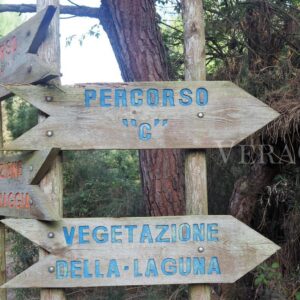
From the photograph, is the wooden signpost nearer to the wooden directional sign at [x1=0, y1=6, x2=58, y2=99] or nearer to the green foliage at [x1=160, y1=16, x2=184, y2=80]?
the wooden directional sign at [x1=0, y1=6, x2=58, y2=99]

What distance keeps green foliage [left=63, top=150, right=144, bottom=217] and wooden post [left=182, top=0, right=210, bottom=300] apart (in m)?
3.42

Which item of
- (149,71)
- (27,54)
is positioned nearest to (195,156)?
(27,54)

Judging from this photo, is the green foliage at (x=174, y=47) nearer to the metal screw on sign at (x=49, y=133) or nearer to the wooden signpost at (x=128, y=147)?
the wooden signpost at (x=128, y=147)

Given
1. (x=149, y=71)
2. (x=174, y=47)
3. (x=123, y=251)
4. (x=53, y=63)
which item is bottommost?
(x=123, y=251)

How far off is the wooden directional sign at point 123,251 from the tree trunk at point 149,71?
231cm

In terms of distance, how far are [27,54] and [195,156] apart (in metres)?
1.07

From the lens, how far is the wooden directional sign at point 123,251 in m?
2.47

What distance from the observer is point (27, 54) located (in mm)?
2551

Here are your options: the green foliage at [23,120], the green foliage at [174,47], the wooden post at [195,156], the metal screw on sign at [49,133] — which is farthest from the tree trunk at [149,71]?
the metal screw on sign at [49,133]

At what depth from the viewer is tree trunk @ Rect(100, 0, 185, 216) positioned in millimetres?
4867

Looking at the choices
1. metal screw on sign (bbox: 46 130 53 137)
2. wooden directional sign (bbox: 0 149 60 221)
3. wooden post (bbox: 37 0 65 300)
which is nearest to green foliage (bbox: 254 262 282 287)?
wooden post (bbox: 37 0 65 300)

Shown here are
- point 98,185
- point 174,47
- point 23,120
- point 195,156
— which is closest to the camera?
point 195,156

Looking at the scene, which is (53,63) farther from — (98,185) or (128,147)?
(98,185)

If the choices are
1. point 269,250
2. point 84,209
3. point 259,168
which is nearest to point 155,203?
point 259,168
